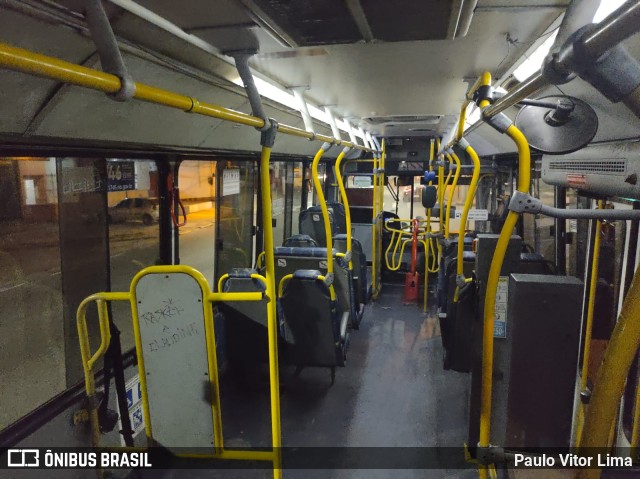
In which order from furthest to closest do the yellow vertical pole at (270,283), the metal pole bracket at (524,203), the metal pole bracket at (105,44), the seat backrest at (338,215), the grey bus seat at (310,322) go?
1. the seat backrest at (338,215)
2. the grey bus seat at (310,322)
3. the yellow vertical pole at (270,283)
4. the metal pole bracket at (524,203)
5. the metal pole bracket at (105,44)

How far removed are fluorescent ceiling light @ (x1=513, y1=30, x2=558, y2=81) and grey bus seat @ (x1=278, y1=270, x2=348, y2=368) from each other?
7.83 ft

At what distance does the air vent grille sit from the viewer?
7.38 ft

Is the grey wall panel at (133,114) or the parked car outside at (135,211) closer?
the grey wall panel at (133,114)

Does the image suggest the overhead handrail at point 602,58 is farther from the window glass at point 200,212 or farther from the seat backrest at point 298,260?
the seat backrest at point 298,260

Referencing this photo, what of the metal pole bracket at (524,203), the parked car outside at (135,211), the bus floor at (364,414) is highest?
the metal pole bracket at (524,203)

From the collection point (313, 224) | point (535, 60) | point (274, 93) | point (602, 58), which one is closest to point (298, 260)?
point (274, 93)

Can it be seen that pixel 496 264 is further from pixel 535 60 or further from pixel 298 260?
pixel 298 260

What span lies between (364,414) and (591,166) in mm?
2884

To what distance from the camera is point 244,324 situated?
4.39 m

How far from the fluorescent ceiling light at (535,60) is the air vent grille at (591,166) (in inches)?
25.0

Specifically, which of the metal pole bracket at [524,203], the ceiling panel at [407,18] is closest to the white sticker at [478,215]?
the metal pole bracket at [524,203]

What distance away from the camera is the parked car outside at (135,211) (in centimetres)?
341

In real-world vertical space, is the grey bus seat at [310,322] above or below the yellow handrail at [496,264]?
Result: below

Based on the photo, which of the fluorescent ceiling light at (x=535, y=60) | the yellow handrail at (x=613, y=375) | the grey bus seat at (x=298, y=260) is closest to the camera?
the yellow handrail at (x=613, y=375)
